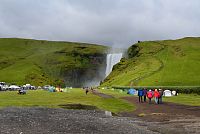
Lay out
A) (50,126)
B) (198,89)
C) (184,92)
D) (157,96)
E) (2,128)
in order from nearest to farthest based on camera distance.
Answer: (2,128) < (50,126) < (157,96) < (198,89) < (184,92)

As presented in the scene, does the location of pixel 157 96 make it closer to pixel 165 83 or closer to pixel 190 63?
pixel 165 83

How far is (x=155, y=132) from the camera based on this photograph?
28.3 m

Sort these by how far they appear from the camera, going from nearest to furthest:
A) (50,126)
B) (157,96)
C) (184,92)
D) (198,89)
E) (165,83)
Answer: (50,126) < (157,96) < (198,89) < (184,92) < (165,83)

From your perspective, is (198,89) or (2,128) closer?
(2,128)

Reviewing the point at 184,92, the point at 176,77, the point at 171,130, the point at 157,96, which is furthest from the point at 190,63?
the point at 171,130

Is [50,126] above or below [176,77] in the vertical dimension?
below

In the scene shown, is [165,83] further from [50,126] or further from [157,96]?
[50,126]

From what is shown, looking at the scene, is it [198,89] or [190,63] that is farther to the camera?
[190,63]

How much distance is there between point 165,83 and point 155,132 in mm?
142935

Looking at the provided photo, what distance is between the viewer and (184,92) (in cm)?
11188

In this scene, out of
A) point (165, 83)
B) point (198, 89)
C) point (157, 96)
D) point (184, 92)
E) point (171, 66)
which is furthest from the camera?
point (171, 66)

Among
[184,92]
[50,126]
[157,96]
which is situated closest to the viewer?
[50,126]

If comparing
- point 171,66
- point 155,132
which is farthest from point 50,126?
point 171,66

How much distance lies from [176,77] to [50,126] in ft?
505
